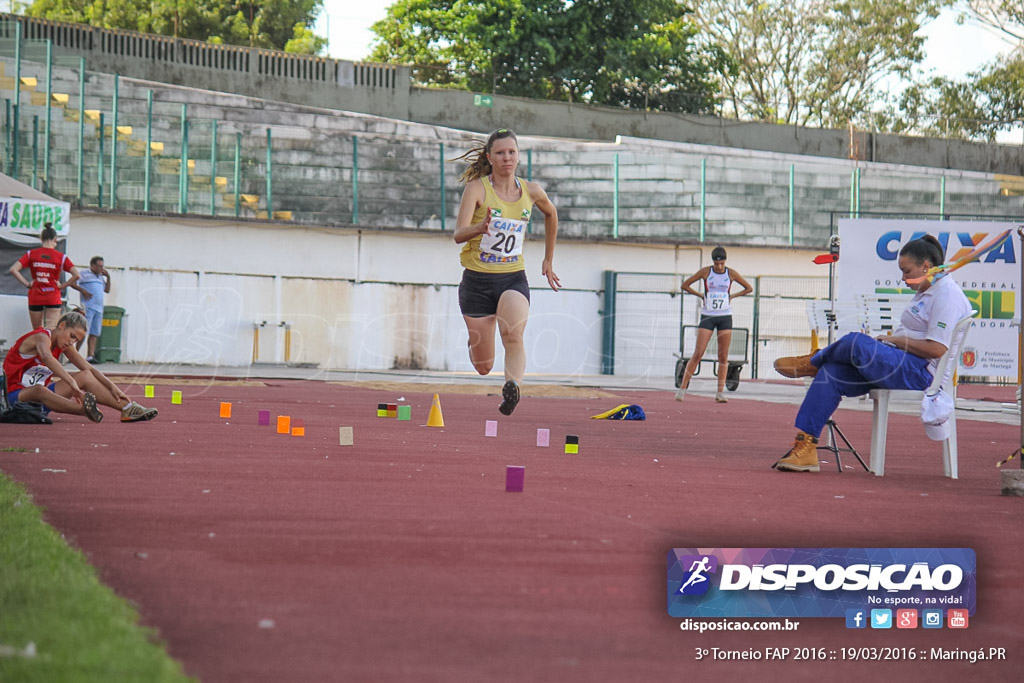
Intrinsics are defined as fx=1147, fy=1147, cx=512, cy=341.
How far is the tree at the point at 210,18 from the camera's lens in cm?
4297

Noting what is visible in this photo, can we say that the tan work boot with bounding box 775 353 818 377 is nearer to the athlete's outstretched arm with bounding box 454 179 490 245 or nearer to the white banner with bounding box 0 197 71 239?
the athlete's outstretched arm with bounding box 454 179 490 245

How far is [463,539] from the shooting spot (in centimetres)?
446

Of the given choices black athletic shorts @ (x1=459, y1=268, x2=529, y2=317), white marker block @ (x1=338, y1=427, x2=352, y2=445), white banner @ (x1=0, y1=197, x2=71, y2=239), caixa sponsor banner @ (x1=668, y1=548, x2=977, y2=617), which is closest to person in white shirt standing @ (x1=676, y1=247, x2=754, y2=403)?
black athletic shorts @ (x1=459, y1=268, x2=529, y2=317)

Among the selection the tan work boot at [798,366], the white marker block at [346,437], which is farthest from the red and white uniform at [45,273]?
the tan work boot at [798,366]

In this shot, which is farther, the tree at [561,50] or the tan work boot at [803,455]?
the tree at [561,50]

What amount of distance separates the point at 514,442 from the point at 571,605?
17.8 ft

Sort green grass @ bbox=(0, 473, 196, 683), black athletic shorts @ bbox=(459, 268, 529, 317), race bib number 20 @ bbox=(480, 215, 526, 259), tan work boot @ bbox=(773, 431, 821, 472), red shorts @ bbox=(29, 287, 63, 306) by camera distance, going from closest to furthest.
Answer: green grass @ bbox=(0, 473, 196, 683) < tan work boot @ bbox=(773, 431, 821, 472) < race bib number 20 @ bbox=(480, 215, 526, 259) < black athletic shorts @ bbox=(459, 268, 529, 317) < red shorts @ bbox=(29, 287, 63, 306)

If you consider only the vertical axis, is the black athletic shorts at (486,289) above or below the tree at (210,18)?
below

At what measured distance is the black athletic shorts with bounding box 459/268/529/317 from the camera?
9.01m

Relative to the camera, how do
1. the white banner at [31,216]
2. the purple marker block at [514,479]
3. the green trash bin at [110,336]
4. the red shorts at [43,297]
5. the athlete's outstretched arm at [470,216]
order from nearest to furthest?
the purple marker block at [514,479] < the athlete's outstretched arm at [470,216] < the red shorts at [43,297] < the white banner at [31,216] < the green trash bin at [110,336]

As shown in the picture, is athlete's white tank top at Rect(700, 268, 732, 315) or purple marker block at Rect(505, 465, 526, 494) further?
athlete's white tank top at Rect(700, 268, 732, 315)

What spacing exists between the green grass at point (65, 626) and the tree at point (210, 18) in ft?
135

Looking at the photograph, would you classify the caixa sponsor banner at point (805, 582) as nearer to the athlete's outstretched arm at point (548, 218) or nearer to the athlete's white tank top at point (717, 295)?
the athlete's outstretched arm at point (548, 218)

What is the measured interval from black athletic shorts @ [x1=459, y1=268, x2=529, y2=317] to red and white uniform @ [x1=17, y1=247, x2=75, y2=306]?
9096 millimetres
